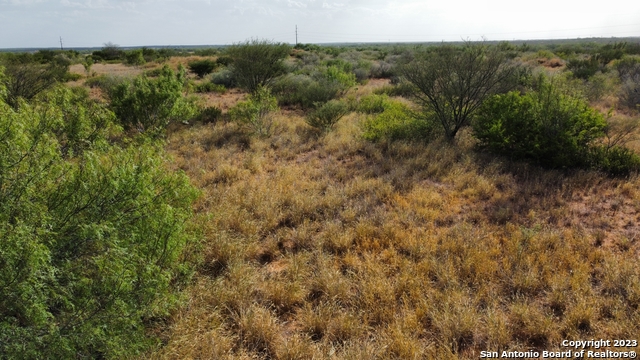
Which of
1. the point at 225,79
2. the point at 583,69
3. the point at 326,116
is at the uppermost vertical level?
the point at 583,69

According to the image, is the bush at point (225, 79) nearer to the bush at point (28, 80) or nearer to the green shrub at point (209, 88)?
the green shrub at point (209, 88)

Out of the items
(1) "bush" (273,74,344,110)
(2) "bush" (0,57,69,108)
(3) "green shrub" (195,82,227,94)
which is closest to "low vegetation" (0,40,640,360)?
(2) "bush" (0,57,69,108)

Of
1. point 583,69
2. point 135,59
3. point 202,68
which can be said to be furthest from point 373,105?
point 135,59

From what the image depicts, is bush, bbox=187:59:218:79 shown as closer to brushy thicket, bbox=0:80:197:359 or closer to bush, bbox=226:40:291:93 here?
bush, bbox=226:40:291:93

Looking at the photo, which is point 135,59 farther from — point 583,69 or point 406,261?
point 406,261

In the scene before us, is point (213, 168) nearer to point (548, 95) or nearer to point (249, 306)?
point (249, 306)

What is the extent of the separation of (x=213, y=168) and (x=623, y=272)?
21.1ft

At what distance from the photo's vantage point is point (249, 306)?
3367 mm

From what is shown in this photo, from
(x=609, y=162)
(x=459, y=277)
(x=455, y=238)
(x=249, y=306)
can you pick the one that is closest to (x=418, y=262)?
(x=459, y=277)

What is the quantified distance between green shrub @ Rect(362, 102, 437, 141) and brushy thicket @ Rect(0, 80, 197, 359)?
6617mm

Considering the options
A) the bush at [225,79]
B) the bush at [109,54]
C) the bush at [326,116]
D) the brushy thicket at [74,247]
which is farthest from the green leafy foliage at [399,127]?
the bush at [109,54]

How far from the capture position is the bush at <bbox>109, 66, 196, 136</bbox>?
858 centimetres

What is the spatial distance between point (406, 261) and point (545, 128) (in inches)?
195

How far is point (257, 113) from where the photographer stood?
30.8ft
